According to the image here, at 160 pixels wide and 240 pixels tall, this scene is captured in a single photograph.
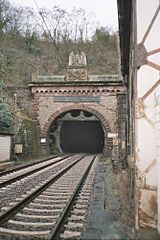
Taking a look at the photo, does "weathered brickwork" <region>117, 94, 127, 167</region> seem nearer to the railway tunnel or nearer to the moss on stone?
the moss on stone

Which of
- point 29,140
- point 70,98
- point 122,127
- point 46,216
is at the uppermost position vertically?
point 70,98

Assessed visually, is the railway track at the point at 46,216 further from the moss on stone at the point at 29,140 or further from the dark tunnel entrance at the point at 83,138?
the dark tunnel entrance at the point at 83,138

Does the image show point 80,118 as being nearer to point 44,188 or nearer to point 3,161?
point 3,161

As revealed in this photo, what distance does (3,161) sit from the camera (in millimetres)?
18266

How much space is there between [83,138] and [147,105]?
30158 millimetres

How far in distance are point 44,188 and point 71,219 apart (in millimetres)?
3966

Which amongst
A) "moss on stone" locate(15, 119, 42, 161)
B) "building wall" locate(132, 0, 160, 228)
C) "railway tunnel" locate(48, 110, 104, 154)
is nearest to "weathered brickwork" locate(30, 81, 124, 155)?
"moss on stone" locate(15, 119, 42, 161)

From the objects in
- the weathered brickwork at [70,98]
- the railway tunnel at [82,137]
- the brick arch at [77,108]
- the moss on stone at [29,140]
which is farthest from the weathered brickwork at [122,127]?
the railway tunnel at [82,137]

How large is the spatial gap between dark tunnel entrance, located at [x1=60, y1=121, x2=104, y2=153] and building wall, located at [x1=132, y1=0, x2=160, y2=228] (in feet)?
93.3

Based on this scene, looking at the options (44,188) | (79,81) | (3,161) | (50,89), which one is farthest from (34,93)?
(44,188)

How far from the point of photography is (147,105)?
5078 millimetres

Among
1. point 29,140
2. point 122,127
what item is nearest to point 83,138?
point 29,140

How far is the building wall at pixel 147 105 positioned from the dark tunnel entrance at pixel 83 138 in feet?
93.3

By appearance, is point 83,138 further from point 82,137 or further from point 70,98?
point 70,98
